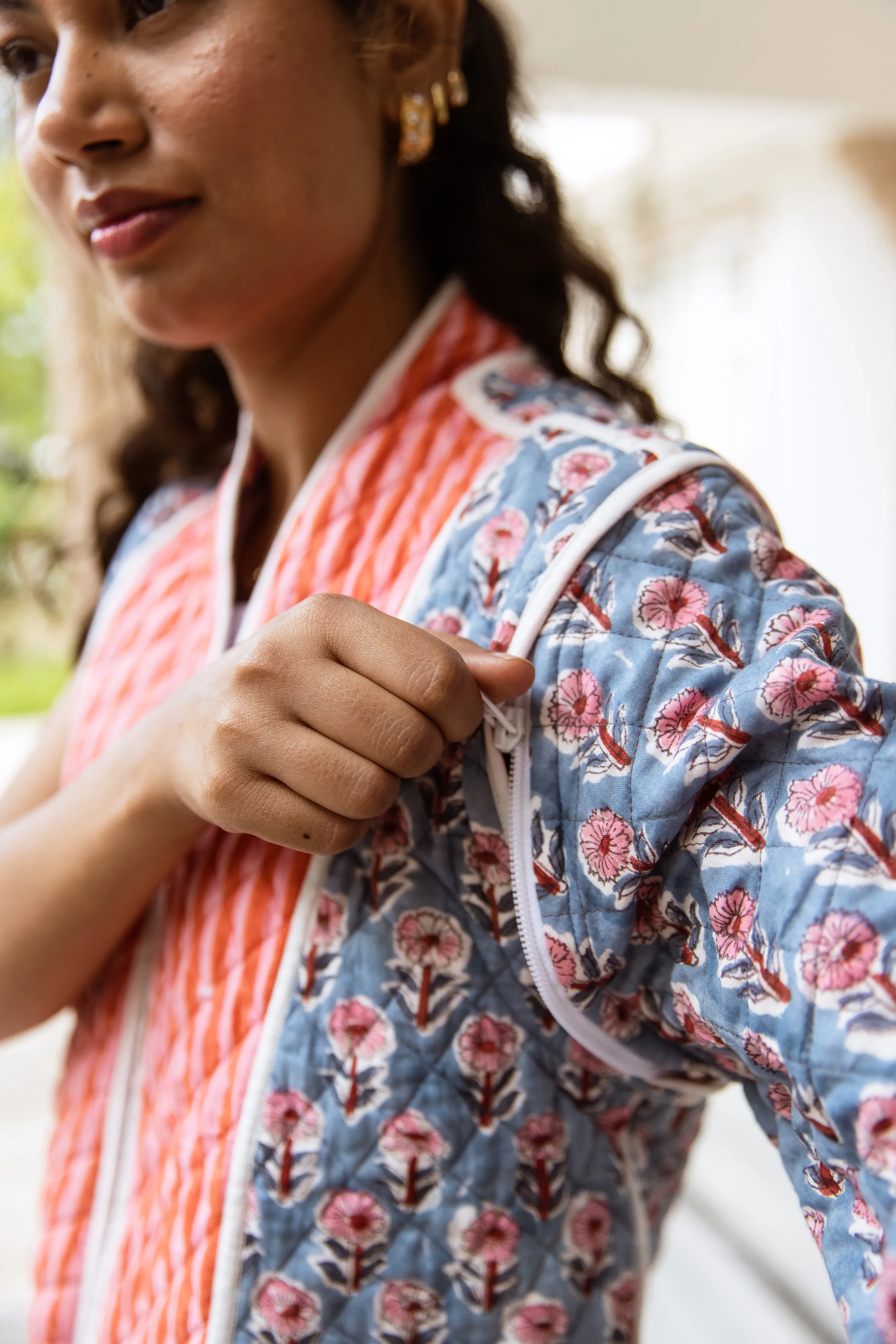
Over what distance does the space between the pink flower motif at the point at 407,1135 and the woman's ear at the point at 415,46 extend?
0.63 meters

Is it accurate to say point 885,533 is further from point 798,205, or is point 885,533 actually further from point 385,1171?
point 385,1171

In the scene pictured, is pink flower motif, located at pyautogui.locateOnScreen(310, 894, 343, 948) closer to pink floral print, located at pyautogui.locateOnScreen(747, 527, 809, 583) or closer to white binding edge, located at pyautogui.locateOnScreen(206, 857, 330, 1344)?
white binding edge, located at pyautogui.locateOnScreen(206, 857, 330, 1344)

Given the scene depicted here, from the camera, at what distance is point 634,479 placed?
546 mm

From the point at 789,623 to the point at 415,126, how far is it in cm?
44

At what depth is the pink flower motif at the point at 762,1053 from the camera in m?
0.44

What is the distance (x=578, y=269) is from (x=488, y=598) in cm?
42

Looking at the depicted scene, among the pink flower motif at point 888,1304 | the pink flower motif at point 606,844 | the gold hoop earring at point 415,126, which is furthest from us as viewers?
the gold hoop earring at point 415,126

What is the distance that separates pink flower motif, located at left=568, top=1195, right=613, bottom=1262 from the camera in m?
0.60

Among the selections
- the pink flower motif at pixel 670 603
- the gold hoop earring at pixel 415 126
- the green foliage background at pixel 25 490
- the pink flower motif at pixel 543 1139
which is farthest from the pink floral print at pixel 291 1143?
the green foliage background at pixel 25 490

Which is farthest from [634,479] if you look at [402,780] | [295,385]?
[295,385]

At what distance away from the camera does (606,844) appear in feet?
1.61

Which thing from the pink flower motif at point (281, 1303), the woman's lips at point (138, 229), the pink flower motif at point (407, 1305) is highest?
the woman's lips at point (138, 229)

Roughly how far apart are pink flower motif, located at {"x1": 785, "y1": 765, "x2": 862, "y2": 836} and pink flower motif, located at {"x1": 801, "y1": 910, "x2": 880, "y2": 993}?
0.04 metres

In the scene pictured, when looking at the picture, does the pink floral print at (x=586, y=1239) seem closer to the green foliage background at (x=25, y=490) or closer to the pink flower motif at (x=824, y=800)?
the pink flower motif at (x=824, y=800)
